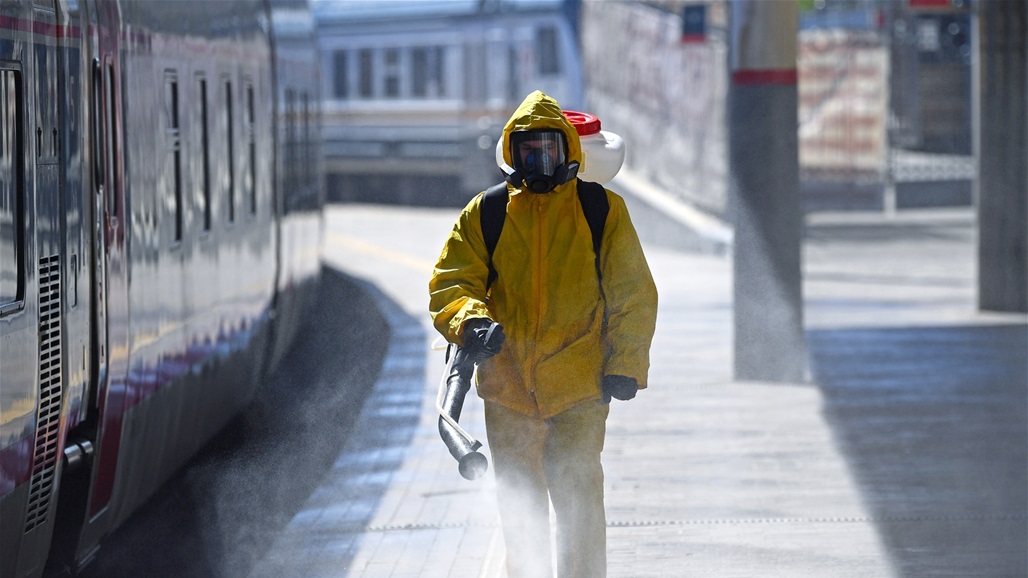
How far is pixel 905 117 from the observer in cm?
2688

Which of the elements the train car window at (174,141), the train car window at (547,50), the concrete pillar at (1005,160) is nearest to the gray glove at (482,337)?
the train car window at (174,141)

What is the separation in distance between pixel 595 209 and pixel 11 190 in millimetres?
1738

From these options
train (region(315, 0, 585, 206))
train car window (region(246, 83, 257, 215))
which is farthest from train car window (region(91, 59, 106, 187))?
train (region(315, 0, 585, 206))

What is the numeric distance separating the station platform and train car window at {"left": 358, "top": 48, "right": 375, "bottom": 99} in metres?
18.8

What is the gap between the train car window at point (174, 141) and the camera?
7473 millimetres

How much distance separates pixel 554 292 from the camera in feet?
16.5

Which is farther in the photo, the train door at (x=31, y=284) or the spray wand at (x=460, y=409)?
the train door at (x=31, y=284)

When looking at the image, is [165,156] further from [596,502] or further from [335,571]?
[596,502]

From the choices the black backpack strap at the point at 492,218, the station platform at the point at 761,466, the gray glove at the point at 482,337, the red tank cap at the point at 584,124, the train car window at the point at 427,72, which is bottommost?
the station platform at the point at 761,466

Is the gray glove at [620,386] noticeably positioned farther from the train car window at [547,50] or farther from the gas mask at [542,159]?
the train car window at [547,50]

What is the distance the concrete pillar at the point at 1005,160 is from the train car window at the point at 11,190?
34.1 ft

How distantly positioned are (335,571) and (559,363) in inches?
75.3

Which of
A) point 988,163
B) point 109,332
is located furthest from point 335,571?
point 988,163

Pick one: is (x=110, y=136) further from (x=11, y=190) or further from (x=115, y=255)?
(x=11, y=190)
